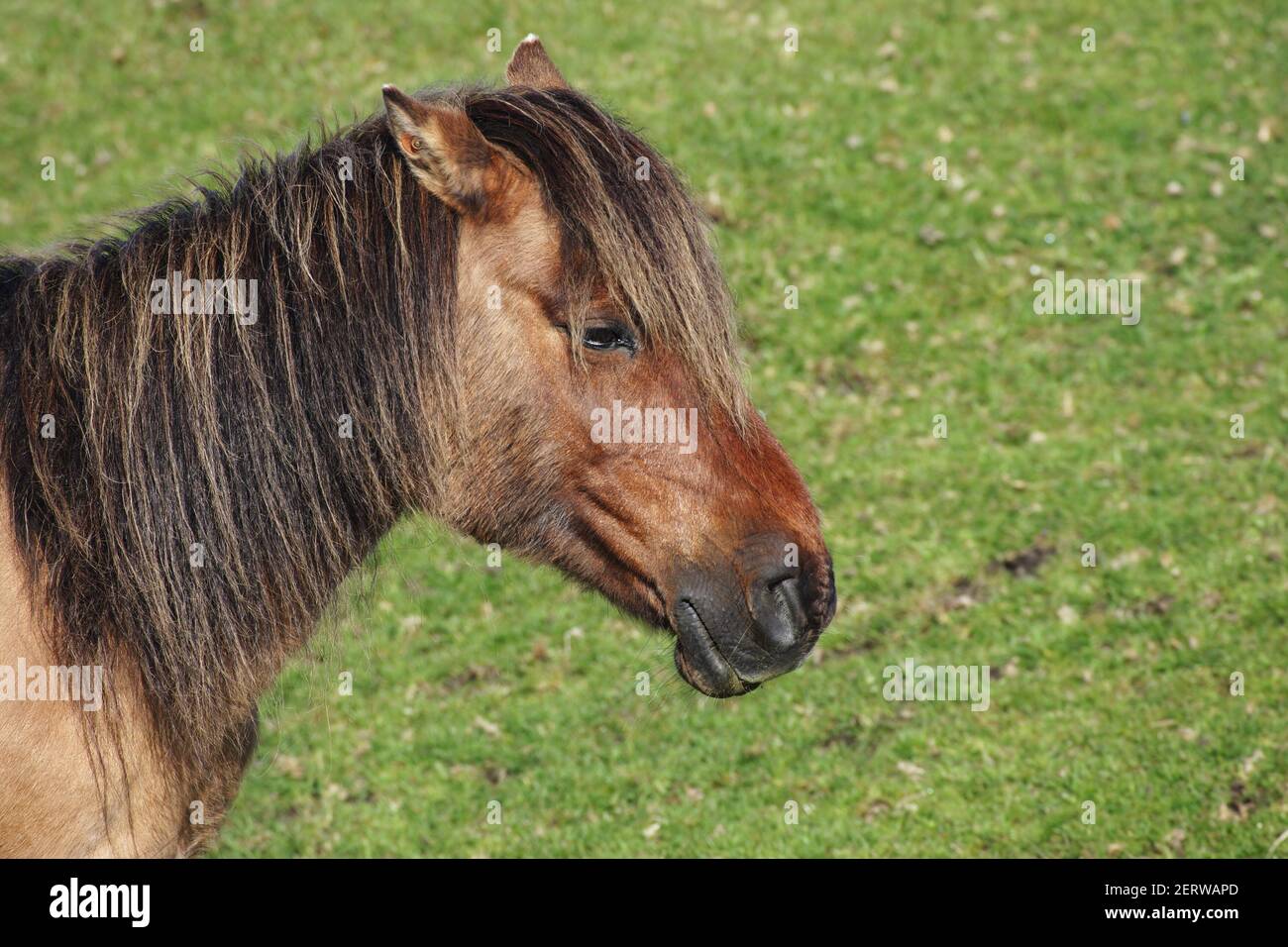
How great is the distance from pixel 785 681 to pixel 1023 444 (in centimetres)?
283

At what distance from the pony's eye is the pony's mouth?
732 millimetres

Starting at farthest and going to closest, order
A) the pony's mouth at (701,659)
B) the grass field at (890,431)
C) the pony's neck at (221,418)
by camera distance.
→ the grass field at (890,431) < the pony's mouth at (701,659) < the pony's neck at (221,418)

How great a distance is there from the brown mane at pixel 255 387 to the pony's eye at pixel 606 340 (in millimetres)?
76

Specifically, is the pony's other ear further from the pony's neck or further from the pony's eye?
the pony's eye

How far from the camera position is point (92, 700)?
10.4ft

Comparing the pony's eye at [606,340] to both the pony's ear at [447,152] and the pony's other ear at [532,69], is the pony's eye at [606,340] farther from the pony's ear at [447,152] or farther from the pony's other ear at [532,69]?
the pony's other ear at [532,69]

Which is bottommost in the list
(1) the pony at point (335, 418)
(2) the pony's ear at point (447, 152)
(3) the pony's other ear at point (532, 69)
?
(1) the pony at point (335, 418)

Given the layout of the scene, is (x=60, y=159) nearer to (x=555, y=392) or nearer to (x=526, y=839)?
(x=526, y=839)

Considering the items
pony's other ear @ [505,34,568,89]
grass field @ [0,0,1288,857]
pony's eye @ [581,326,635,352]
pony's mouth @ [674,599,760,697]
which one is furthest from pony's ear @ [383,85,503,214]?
pony's mouth @ [674,599,760,697]

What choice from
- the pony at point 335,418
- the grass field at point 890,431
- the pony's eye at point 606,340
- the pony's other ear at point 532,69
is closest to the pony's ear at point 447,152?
the pony at point 335,418

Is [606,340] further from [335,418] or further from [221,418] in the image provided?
[221,418]

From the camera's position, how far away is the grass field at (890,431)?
6.00m

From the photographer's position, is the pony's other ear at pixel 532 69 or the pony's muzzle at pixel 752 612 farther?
the pony's other ear at pixel 532 69

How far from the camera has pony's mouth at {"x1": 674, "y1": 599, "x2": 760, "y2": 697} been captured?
10.9ft
